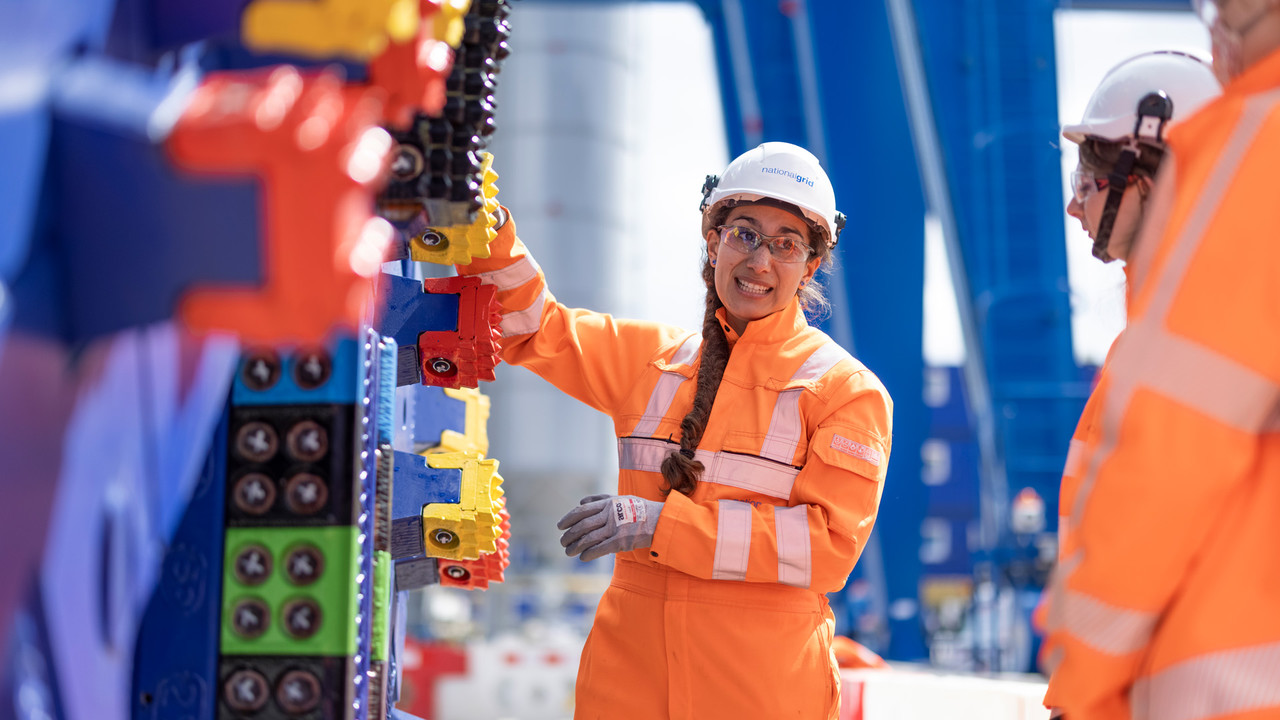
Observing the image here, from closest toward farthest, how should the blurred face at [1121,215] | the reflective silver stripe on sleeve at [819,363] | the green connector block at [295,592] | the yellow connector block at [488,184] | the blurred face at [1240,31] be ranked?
the blurred face at [1240,31] < the green connector block at [295,592] < the blurred face at [1121,215] < the yellow connector block at [488,184] < the reflective silver stripe on sleeve at [819,363]

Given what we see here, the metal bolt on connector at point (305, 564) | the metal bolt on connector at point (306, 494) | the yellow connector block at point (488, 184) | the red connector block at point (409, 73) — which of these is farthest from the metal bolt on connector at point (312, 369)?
the yellow connector block at point (488, 184)

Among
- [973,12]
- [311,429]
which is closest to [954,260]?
[973,12]

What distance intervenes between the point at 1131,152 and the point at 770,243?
36.1 inches

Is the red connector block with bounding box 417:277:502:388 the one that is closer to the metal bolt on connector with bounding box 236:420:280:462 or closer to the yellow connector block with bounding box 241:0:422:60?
the metal bolt on connector with bounding box 236:420:280:462

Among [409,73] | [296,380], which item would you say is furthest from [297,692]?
[409,73]

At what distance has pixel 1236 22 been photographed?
157 cm

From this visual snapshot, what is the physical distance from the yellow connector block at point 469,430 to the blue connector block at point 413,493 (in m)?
0.42

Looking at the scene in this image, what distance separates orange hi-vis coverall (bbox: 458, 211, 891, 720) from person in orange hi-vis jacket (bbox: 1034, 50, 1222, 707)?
51 cm

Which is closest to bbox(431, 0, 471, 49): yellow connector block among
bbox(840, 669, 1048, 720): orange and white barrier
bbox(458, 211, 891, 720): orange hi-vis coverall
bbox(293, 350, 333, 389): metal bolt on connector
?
bbox(293, 350, 333, 389): metal bolt on connector

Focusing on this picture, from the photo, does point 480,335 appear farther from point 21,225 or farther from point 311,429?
point 21,225

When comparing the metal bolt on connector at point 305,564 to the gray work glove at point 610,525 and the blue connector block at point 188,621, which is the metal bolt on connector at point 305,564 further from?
the gray work glove at point 610,525

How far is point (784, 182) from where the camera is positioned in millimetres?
2920

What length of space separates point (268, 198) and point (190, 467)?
61 cm

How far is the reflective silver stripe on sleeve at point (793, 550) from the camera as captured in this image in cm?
259
